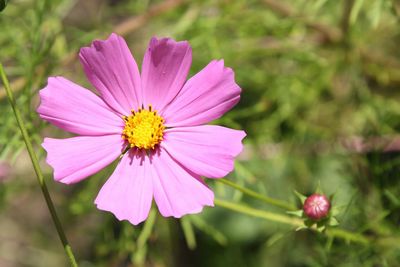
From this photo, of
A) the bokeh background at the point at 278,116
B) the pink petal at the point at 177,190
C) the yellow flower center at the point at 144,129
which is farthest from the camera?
the bokeh background at the point at 278,116

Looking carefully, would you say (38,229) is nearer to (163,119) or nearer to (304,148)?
(304,148)

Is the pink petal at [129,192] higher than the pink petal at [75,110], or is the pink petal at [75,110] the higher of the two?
the pink petal at [75,110]

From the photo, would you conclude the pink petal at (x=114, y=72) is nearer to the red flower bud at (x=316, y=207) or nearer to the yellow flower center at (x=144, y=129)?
the yellow flower center at (x=144, y=129)

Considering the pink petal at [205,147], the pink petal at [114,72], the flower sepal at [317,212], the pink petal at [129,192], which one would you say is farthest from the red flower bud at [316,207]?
the pink petal at [114,72]

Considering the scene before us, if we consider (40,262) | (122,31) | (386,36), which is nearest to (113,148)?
(122,31)

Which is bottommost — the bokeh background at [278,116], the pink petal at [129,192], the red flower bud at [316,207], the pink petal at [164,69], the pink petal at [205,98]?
the pink petal at [129,192]
